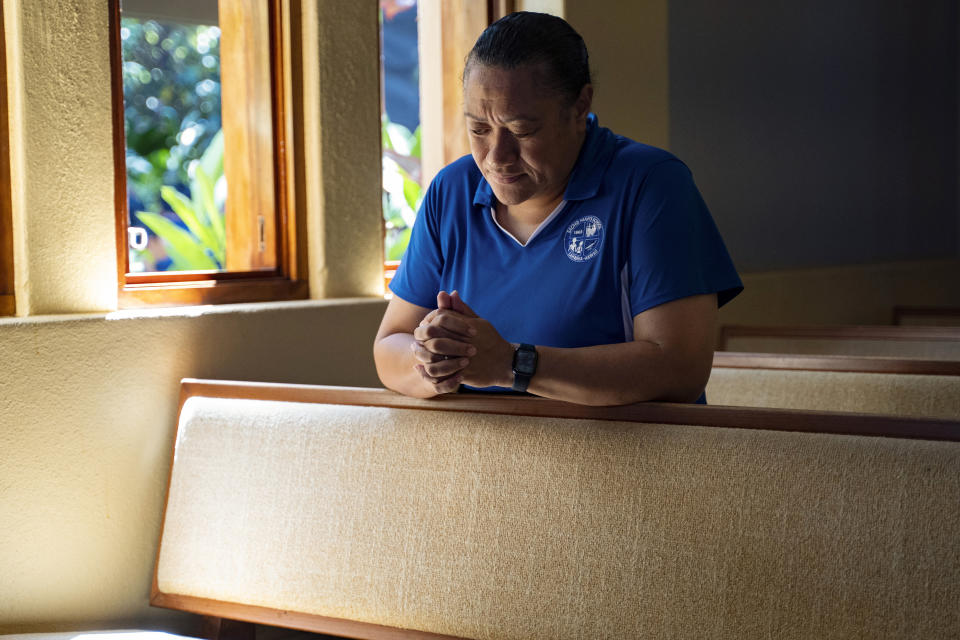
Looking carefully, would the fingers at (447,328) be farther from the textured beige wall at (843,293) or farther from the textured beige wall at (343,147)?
the textured beige wall at (843,293)

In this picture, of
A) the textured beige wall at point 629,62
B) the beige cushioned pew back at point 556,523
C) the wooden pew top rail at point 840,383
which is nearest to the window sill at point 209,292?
the beige cushioned pew back at point 556,523

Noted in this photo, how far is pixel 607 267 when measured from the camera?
174 centimetres

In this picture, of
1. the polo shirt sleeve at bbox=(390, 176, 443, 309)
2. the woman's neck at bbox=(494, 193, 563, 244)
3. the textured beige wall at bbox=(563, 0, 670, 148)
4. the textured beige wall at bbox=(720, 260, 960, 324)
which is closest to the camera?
the woman's neck at bbox=(494, 193, 563, 244)

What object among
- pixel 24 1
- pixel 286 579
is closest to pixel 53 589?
pixel 286 579

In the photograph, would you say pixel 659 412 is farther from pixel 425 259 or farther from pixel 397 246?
pixel 397 246

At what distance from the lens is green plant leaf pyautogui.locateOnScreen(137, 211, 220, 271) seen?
241 centimetres

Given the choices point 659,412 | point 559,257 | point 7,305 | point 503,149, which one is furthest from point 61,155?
point 659,412

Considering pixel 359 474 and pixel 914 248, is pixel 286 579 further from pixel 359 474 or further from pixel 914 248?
pixel 914 248

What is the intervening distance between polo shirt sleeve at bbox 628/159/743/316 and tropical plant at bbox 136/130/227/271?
124cm

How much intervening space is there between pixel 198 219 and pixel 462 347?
1192 mm

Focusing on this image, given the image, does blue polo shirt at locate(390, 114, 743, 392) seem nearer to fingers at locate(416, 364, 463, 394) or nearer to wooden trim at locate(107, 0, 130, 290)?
fingers at locate(416, 364, 463, 394)

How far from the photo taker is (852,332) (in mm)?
3160

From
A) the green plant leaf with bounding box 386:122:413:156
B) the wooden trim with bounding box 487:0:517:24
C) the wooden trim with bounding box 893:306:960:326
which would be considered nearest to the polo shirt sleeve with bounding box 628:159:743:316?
the green plant leaf with bounding box 386:122:413:156

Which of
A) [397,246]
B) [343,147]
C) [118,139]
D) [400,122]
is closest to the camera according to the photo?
[118,139]
